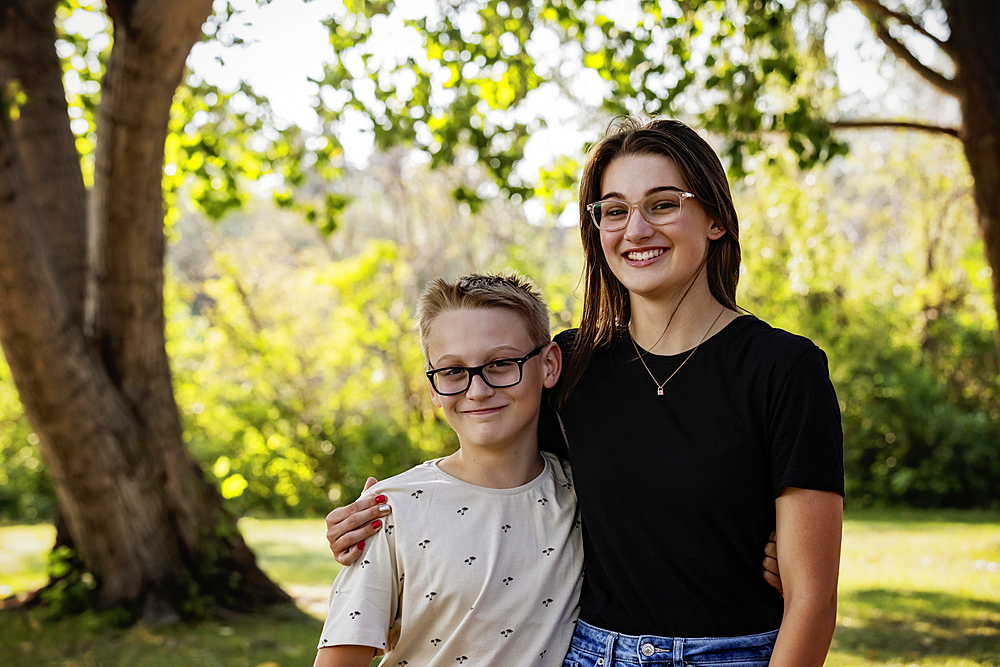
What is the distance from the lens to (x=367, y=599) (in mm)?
1988

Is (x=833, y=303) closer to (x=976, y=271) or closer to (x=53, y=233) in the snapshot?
(x=976, y=271)

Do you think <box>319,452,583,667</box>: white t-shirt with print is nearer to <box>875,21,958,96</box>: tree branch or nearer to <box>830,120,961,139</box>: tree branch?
<box>830,120,961,139</box>: tree branch

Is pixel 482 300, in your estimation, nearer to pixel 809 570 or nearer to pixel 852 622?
pixel 809 570

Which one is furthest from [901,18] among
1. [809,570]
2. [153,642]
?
[153,642]

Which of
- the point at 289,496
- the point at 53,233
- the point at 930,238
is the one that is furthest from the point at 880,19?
the point at 289,496

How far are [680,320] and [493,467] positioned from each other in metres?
0.59

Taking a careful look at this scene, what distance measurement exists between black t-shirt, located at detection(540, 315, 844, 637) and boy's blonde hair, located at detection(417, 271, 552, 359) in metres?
0.32

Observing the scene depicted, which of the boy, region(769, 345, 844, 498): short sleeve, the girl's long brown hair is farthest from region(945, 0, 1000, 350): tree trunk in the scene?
region(769, 345, 844, 498): short sleeve

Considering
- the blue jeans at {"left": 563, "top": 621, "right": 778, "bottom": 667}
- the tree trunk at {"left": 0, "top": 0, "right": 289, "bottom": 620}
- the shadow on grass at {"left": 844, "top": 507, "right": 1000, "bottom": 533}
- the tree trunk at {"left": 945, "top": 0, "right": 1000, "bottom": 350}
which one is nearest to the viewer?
the blue jeans at {"left": 563, "top": 621, "right": 778, "bottom": 667}

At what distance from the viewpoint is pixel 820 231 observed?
1155 cm

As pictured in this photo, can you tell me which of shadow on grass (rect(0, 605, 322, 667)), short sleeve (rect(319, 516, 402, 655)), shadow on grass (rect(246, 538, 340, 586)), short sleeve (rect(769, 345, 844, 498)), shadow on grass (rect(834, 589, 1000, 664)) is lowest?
shadow on grass (rect(246, 538, 340, 586))

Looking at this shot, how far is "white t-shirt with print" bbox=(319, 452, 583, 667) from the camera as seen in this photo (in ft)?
6.66

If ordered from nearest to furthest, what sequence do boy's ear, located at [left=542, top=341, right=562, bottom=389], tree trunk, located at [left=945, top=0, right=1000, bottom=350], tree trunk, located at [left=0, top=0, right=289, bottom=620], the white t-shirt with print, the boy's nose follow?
the white t-shirt with print
the boy's nose
boy's ear, located at [left=542, top=341, right=562, bottom=389]
tree trunk, located at [left=0, top=0, right=289, bottom=620]
tree trunk, located at [left=945, top=0, right=1000, bottom=350]

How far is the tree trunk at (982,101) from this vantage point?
609 cm
